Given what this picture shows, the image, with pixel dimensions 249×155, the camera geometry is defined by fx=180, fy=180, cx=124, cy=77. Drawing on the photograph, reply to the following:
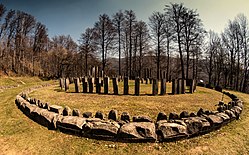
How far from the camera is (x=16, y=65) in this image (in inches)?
1409

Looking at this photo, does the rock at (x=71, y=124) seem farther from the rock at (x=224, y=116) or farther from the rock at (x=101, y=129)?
the rock at (x=224, y=116)

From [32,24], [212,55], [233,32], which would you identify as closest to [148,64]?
[212,55]

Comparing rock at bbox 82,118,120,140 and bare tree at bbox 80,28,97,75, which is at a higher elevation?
bare tree at bbox 80,28,97,75

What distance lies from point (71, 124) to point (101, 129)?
42.3 inches

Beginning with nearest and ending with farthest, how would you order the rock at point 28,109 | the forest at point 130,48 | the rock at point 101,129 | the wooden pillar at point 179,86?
1. the rock at point 101,129
2. the rock at point 28,109
3. the wooden pillar at point 179,86
4. the forest at point 130,48

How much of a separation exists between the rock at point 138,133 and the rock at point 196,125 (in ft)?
3.82

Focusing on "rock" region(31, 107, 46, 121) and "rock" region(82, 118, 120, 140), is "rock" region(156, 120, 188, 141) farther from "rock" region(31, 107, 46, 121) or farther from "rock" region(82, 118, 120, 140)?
"rock" region(31, 107, 46, 121)

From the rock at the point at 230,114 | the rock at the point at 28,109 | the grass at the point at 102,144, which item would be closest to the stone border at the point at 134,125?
the grass at the point at 102,144

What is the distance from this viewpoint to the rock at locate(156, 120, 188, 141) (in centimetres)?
514

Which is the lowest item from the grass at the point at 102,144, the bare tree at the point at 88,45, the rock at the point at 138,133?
the grass at the point at 102,144

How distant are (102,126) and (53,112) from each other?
236 centimetres

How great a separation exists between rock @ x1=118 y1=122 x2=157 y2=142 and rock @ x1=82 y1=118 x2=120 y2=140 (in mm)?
211

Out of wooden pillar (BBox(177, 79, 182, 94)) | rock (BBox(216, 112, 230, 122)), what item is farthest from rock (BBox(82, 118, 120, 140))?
wooden pillar (BBox(177, 79, 182, 94))

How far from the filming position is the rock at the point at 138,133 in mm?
5074
